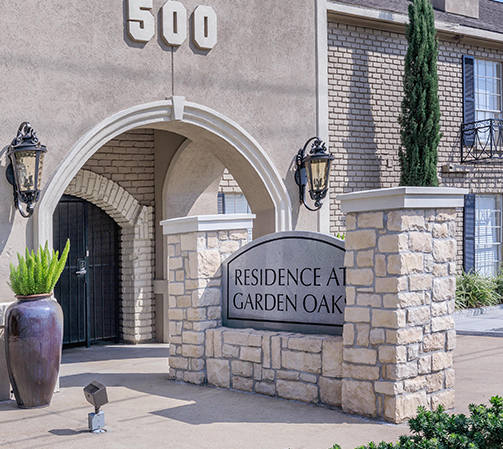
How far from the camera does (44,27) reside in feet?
24.9

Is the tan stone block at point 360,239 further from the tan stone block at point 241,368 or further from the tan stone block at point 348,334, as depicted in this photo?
the tan stone block at point 241,368

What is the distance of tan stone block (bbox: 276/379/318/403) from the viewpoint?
6.51m

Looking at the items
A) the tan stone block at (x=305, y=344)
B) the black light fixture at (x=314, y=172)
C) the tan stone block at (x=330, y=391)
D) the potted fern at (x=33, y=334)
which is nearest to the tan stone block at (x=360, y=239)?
the tan stone block at (x=305, y=344)

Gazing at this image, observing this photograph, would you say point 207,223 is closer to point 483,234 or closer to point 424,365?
point 424,365

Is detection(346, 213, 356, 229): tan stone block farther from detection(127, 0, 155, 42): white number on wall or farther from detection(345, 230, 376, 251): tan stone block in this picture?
detection(127, 0, 155, 42): white number on wall

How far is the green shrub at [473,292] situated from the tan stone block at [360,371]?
7222 mm

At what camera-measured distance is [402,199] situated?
5703mm

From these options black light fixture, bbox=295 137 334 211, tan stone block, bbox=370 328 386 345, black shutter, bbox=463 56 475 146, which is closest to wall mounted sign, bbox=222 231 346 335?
tan stone block, bbox=370 328 386 345

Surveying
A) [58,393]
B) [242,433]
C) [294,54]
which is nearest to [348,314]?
[242,433]

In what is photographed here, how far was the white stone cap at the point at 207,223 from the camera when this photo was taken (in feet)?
24.7

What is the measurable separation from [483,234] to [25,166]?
9895 millimetres

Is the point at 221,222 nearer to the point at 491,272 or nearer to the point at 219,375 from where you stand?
the point at 219,375

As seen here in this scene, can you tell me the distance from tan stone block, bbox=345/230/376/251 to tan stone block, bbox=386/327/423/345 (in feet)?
2.39

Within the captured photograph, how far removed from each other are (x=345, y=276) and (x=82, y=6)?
13.7ft
